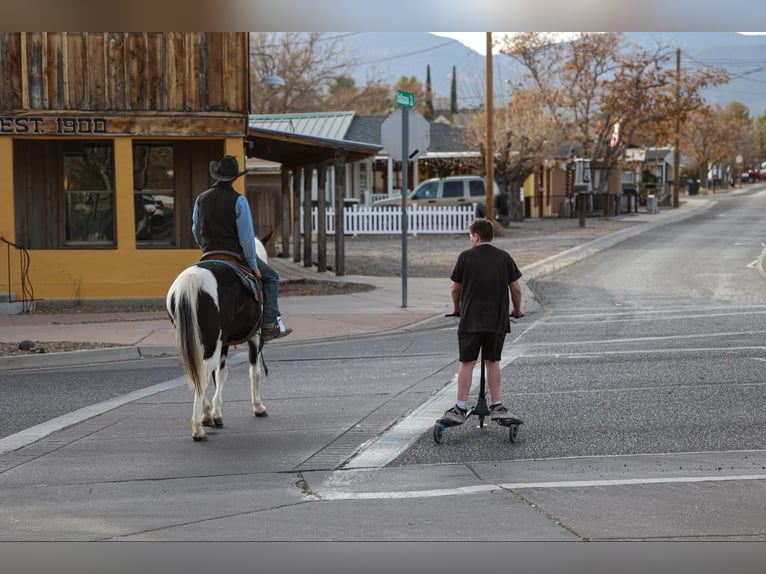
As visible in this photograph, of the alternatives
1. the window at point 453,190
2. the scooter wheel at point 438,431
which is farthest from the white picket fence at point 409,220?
the scooter wheel at point 438,431

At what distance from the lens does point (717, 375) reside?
11867 mm

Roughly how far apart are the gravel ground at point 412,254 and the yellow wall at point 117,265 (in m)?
0.25

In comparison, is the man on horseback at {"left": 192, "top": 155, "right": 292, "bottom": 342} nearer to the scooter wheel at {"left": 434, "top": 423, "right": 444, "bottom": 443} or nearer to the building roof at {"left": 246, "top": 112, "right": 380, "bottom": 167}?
the scooter wheel at {"left": 434, "top": 423, "right": 444, "bottom": 443}

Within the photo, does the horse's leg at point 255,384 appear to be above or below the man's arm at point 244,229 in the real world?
below

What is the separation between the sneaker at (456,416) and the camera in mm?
8758

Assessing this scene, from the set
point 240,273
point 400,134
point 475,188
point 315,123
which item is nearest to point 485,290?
point 240,273

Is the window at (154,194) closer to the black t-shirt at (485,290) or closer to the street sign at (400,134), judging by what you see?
the street sign at (400,134)

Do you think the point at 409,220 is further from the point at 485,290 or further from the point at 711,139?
the point at 711,139

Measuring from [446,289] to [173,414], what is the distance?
12496 mm

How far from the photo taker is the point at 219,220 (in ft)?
31.4

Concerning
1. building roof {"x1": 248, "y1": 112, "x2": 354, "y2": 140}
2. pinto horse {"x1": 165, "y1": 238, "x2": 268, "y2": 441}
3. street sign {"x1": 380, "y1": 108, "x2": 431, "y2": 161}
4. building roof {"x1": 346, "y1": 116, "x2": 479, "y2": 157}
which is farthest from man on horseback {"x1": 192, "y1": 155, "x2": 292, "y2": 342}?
building roof {"x1": 346, "y1": 116, "x2": 479, "y2": 157}

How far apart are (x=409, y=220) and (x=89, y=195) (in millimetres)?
22771

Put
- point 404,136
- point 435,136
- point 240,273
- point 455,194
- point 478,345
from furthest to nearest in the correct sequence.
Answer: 1. point 435,136
2. point 455,194
3. point 404,136
4. point 240,273
5. point 478,345

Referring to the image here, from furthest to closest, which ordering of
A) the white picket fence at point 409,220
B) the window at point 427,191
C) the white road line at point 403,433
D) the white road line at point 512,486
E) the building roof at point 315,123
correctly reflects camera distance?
the building roof at point 315,123
the window at point 427,191
the white picket fence at point 409,220
the white road line at point 403,433
the white road line at point 512,486
